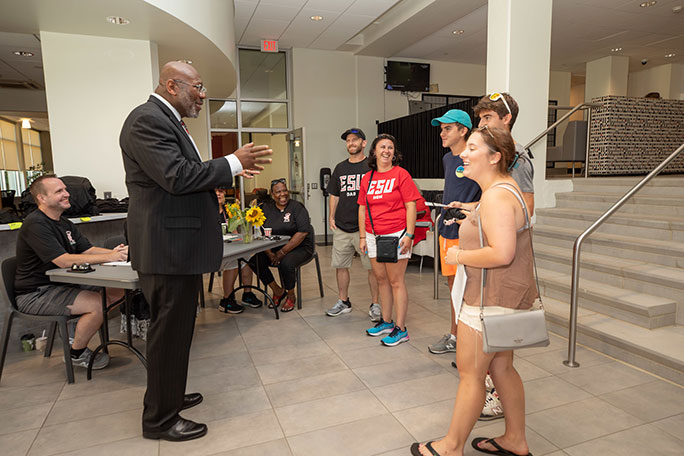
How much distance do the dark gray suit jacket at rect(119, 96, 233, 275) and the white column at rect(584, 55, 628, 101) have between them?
35.1 ft

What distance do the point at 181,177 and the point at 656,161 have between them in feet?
23.5

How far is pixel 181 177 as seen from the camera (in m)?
1.82

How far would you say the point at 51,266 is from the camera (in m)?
2.97

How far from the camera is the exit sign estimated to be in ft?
27.1

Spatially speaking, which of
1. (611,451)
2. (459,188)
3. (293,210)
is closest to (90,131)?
(293,210)

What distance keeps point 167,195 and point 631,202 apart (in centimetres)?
465

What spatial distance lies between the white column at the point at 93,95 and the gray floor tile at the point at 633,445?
518cm

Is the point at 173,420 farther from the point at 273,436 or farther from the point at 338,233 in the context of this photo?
the point at 338,233

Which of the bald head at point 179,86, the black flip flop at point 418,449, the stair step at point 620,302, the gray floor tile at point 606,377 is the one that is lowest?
the gray floor tile at point 606,377

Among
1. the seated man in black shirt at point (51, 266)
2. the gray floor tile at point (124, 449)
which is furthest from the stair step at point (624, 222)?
the seated man in black shirt at point (51, 266)

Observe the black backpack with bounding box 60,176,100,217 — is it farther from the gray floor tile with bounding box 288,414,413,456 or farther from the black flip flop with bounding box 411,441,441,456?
the black flip flop with bounding box 411,441,441,456

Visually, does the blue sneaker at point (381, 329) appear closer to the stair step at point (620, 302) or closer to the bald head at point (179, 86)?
the stair step at point (620, 302)

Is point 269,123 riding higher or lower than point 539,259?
higher

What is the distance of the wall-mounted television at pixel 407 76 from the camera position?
941 cm
